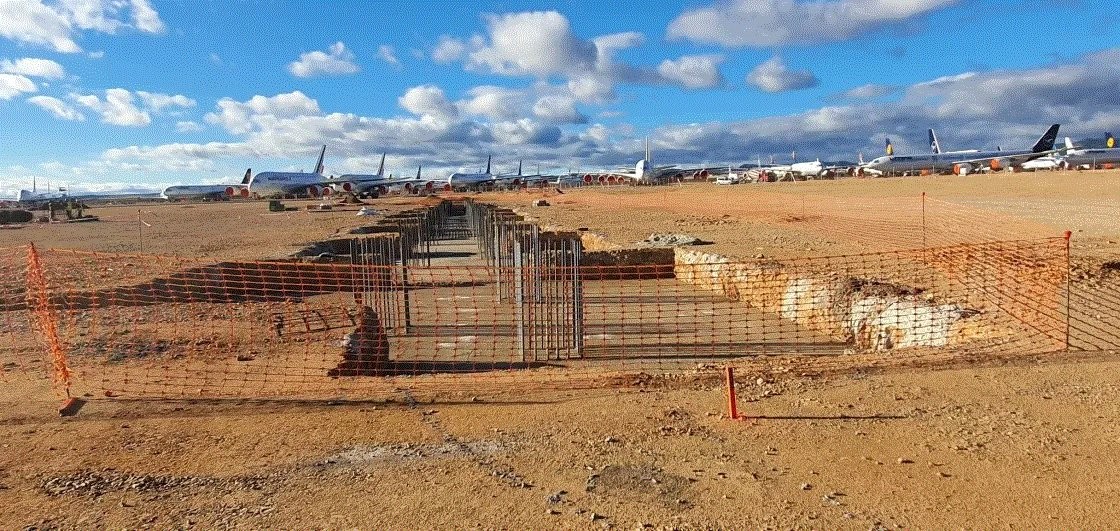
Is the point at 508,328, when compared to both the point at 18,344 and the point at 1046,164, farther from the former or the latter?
the point at 1046,164

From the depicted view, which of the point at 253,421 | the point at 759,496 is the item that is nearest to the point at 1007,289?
Result: the point at 759,496

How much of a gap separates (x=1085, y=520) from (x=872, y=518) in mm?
1008

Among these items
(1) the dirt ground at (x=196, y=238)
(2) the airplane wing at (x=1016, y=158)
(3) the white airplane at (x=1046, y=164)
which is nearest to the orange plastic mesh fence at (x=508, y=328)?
(1) the dirt ground at (x=196, y=238)

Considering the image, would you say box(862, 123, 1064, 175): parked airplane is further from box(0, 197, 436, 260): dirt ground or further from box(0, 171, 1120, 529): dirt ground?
box(0, 171, 1120, 529): dirt ground

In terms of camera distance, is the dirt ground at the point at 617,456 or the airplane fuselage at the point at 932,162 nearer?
the dirt ground at the point at 617,456

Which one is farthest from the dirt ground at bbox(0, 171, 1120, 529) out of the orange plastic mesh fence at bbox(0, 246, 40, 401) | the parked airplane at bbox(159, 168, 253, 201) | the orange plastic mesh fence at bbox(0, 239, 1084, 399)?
the parked airplane at bbox(159, 168, 253, 201)

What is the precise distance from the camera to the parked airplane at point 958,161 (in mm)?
65562

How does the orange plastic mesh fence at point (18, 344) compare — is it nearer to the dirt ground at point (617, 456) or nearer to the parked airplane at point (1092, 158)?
the dirt ground at point (617, 456)

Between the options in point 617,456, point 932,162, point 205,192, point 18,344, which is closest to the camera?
point 617,456

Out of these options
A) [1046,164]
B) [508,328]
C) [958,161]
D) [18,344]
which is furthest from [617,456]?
[958,161]

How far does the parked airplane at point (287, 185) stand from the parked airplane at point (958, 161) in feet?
177

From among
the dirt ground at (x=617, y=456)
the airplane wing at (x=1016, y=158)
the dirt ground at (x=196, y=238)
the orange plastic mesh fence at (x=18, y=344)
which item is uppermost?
the airplane wing at (x=1016, y=158)

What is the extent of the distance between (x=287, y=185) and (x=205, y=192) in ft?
99.2

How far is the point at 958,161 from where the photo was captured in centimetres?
6944
